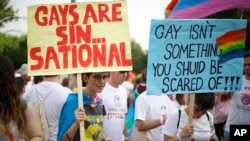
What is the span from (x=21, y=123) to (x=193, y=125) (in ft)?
8.50

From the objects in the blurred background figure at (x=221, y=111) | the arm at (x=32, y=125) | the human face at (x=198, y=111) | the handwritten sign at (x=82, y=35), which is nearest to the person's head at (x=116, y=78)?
the human face at (x=198, y=111)

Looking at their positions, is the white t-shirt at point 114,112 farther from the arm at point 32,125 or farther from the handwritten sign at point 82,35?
the arm at point 32,125

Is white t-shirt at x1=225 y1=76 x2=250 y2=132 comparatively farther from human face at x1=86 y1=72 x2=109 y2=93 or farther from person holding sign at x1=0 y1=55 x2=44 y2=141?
person holding sign at x1=0 y1=55 x2=44 y2=141

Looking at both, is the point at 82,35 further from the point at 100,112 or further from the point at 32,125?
the point at 32,125

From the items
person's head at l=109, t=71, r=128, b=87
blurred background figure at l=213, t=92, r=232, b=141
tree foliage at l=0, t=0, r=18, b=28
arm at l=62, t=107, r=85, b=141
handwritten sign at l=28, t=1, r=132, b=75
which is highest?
tree foliage at l=0, t=0, r=18, b=28

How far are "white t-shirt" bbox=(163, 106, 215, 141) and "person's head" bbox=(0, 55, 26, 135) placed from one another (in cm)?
245

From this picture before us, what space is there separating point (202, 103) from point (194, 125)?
0.92 feet

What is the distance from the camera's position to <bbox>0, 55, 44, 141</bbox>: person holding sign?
5172 mm

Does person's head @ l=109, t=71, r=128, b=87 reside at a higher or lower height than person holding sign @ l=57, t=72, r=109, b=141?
higher

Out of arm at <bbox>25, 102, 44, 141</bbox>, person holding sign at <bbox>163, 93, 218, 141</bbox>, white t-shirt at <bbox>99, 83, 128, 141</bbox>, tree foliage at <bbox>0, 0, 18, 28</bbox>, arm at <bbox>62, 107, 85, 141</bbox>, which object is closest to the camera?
arm at <bbox>25, 102, 44, 141</bbox>

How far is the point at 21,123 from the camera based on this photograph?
5215 mm

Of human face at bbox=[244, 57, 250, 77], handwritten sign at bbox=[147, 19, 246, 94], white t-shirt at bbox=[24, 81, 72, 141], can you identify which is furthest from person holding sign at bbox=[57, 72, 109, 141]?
human face at bbox=[244, 57, 250, 77]

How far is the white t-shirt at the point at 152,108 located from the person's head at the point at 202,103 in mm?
1384

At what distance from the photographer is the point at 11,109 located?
17.0ft
